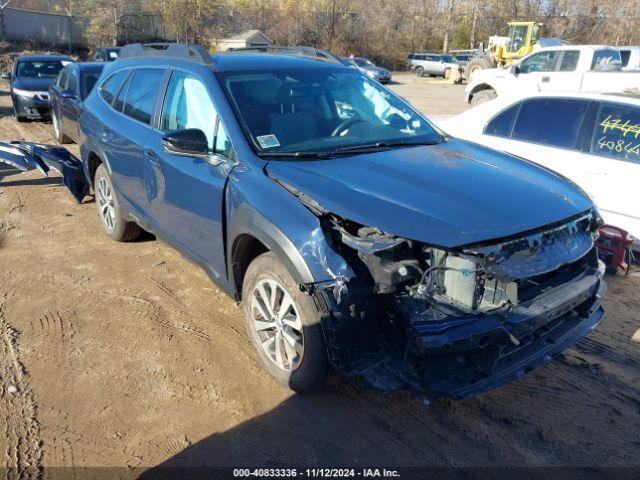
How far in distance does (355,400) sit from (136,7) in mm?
41199

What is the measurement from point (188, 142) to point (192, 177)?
0.32 meters

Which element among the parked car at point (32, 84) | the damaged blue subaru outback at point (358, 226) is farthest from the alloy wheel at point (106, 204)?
the parked car at point (32, 84)

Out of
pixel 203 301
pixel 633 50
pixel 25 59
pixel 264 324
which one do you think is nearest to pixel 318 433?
pixel 264 324

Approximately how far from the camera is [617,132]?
537cm

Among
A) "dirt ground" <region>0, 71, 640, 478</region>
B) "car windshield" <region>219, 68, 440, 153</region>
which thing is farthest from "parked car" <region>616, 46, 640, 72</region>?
"car windshield" <region>219, 68, 440, 153</region>

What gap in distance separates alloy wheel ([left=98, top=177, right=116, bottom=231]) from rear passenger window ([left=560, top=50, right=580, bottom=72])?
45.1ft

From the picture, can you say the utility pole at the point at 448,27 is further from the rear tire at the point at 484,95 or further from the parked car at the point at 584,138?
the parked car at the point at 584,138

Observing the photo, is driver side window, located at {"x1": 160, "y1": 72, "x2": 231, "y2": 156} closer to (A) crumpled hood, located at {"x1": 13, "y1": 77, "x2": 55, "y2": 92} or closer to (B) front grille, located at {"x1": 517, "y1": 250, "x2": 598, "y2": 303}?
(B) front grille, located at {"x1": 517, "y1": 250, "x2": 598, "y2": 303}

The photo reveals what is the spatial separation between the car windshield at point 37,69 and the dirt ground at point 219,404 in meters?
10.6

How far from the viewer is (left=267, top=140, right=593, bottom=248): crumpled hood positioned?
2674mm

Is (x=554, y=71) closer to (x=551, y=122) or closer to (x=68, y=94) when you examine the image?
(x=551, y=122)

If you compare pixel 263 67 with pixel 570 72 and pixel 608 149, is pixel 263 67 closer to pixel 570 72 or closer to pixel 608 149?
pixel 608 149

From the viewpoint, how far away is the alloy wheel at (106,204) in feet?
18.1

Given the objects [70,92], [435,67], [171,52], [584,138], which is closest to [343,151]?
[171,52]
